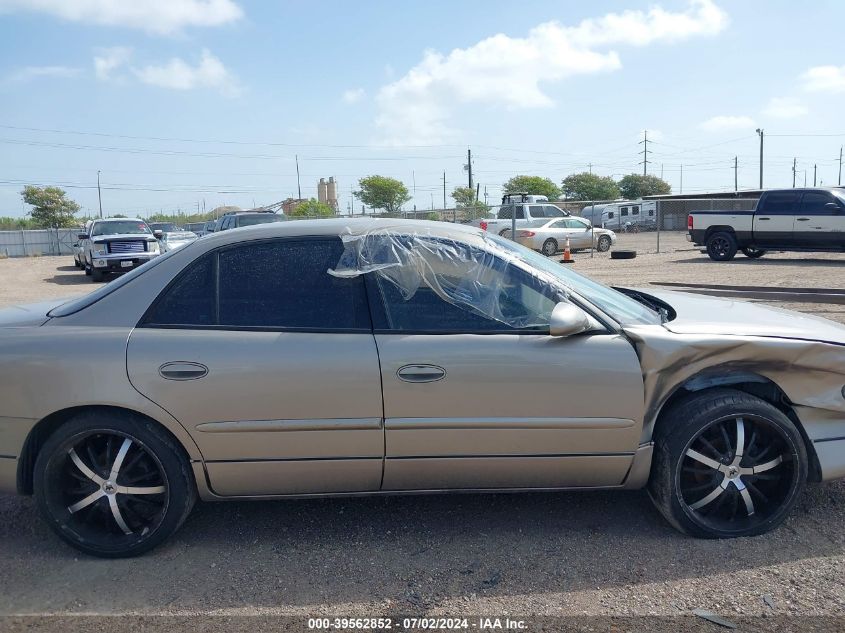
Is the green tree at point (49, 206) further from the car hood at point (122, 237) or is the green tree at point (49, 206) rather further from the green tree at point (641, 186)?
the green tree at point (641, 186)

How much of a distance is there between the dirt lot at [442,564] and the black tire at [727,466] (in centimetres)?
11

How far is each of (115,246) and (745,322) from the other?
18972 mm

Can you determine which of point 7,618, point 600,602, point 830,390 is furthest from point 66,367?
point 830,390

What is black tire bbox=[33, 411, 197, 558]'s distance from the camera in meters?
3.43

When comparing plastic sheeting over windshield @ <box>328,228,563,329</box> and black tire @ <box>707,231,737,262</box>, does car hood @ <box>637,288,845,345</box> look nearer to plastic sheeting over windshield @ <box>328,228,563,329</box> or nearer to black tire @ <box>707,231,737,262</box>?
plastic sheeting over windshield @ <box>328,228,563,329</box>

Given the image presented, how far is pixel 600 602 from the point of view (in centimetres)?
306

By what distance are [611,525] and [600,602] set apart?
0.75 meters

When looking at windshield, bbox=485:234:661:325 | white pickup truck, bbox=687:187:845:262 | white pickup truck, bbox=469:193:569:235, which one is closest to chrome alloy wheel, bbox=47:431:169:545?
windshield, bbox=485:234:661:325

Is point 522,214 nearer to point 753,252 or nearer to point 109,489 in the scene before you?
point 753,252

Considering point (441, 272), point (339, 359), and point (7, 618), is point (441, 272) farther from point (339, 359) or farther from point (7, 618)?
point (7, 618)

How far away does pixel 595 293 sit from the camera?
154 inches

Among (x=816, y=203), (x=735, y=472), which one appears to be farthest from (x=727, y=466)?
(x=816, y=203)

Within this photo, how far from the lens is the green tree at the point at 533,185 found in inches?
3172

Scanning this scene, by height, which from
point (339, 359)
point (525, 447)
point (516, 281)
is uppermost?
point (516, 281)
